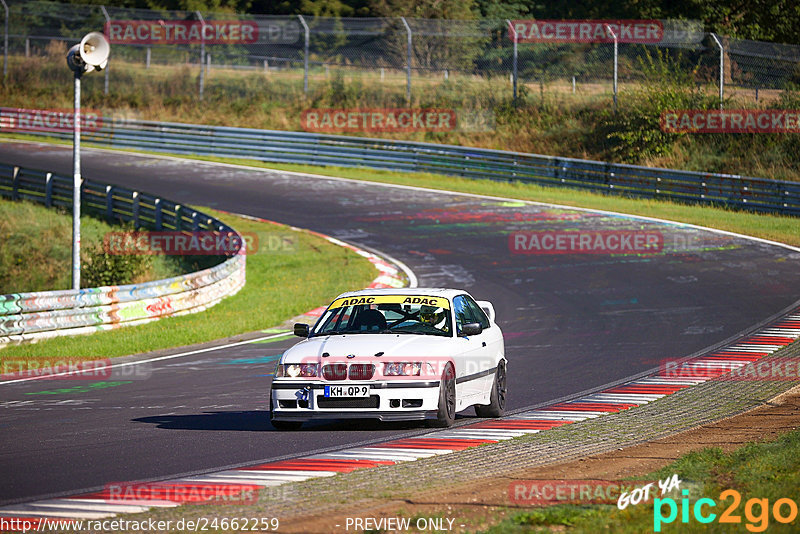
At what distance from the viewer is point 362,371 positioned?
9781mm

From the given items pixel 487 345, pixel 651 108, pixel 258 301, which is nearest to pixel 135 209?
pixel 258 301

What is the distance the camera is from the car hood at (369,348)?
9906 millimetres

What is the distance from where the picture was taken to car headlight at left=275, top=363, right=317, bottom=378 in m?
9.87

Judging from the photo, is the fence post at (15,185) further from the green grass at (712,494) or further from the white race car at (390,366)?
the green grass at (712,494)

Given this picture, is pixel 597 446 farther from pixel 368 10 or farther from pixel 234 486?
pixel 368 10

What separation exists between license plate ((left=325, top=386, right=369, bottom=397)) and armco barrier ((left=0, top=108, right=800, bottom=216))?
78.2 ft

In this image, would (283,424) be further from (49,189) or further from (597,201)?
(49,189)

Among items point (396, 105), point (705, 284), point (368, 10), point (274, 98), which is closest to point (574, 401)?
point (705, 284)

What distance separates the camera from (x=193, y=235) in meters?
27.0

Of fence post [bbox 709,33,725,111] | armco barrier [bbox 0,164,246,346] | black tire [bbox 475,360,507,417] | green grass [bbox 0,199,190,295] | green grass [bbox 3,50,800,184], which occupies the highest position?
fence post [bbox 709,33,725,111]

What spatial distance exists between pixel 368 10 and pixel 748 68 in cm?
3154

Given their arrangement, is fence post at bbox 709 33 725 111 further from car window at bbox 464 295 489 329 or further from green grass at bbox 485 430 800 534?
green grass at bbox 485 430 800 534

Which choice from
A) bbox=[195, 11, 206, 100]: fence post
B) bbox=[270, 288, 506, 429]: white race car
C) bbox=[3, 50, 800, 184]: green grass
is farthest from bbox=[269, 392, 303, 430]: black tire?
bbox=[195, 11, 206, 100]: fence post

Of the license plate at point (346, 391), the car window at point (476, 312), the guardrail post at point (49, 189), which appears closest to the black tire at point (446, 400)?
the license plate at point (346, 391)
